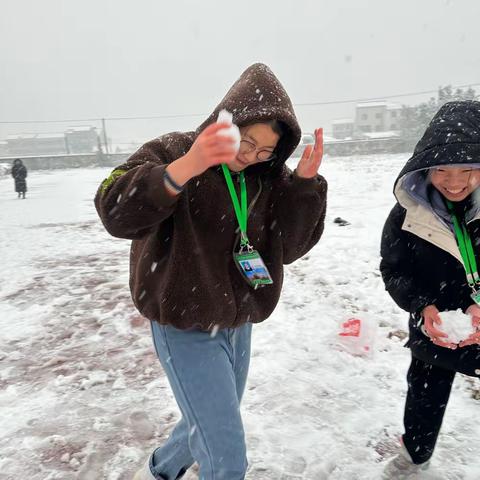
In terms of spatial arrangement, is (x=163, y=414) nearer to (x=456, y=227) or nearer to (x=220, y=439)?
(x=220, y=439)

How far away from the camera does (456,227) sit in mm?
1979

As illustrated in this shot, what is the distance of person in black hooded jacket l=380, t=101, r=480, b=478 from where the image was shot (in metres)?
1.88

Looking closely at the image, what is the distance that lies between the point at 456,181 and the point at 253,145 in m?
0.95

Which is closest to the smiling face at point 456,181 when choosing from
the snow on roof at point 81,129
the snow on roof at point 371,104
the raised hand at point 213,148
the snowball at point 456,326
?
the snowball at point 456,326

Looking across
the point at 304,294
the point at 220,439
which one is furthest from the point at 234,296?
the point at 304,294

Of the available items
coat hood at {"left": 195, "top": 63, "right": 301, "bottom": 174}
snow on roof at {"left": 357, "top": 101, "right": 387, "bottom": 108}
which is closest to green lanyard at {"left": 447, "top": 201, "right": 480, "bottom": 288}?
coat hood at {"left": 195, "top": 63, "right": 301, "bottom": 174}

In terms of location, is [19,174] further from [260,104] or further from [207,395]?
[207,395]

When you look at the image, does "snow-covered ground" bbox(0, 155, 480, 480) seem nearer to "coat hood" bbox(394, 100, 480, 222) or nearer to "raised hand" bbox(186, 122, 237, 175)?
"coat hood" bbox(394, 100, 480, 222)

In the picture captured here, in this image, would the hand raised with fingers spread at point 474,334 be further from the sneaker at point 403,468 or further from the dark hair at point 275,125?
the dark hair at point 275,125

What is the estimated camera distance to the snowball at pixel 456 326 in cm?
188

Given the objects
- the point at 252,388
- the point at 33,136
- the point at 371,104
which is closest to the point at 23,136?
the point at 33,136

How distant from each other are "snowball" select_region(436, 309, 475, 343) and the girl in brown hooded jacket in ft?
2.57

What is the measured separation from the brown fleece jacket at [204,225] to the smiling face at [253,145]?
0.05 metres

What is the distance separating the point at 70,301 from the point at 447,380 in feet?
14.6
